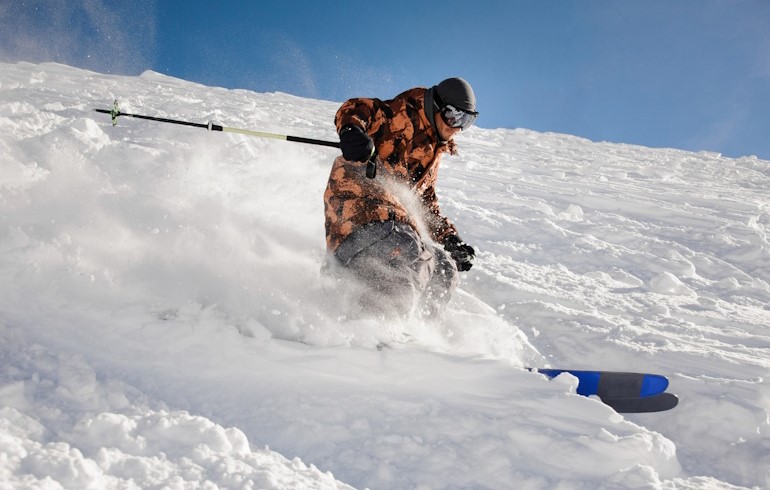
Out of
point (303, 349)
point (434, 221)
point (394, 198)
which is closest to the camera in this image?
point (303, 349)

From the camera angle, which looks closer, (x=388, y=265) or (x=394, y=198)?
(x=388, y=265)

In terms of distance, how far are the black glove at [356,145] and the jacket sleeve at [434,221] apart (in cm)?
124

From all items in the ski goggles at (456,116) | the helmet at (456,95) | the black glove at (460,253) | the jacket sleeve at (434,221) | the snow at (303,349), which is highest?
the helmet at (456,95)

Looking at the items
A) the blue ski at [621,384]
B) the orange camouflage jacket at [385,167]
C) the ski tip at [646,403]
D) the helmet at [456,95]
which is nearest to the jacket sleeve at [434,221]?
the orange camouflage jacket at [385,167]

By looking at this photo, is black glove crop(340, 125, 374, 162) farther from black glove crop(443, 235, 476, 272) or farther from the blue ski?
the blue ski

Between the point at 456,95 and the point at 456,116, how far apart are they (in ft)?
0.51

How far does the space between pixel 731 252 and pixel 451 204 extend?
400 centimetres

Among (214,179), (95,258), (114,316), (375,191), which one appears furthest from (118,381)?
(214,179)

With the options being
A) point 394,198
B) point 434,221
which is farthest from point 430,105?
point 434,221

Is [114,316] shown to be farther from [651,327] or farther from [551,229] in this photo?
[551,229]

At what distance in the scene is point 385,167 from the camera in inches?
155

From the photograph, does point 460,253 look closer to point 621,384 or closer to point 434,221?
point 434,221

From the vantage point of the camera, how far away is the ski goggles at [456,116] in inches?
153

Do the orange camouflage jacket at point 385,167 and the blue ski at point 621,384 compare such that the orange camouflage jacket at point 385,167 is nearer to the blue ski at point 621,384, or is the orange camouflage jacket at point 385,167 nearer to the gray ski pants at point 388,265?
the gray ski pants at point 388,265
